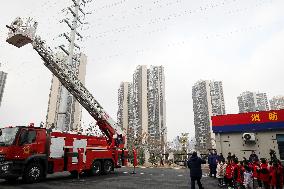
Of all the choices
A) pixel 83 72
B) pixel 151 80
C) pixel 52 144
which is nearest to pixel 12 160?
pixel 52 144

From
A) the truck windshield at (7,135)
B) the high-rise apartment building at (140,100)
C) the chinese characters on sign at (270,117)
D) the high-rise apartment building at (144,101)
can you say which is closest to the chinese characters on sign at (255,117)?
the chinese characters on sign at (270,117)

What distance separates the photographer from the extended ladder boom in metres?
15.0

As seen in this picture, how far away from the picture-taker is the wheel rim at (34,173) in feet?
39.5

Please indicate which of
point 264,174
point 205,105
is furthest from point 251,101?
point 264,174

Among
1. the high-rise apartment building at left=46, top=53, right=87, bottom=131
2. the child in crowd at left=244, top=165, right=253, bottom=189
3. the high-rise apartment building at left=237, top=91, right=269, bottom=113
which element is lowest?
the child in crowd at left=244, top=165, right=253, bottom=189

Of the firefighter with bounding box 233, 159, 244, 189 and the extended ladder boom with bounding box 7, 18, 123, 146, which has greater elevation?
the extended ladder boom with bounding box 7, 18, 123, 146

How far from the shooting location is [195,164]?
986 cm

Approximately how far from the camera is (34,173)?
39.8 ft

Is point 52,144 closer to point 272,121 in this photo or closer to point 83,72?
point 272,121

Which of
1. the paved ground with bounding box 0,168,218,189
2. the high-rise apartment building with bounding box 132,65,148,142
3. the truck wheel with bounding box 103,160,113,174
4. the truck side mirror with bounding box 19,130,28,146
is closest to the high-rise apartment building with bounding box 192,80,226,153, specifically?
the high-rise apartment building with bounding box 132,65,148,142

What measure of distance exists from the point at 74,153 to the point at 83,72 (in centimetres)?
2694

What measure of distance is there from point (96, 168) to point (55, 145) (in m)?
3.64

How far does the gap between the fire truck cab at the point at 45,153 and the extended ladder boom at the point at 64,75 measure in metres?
1.82

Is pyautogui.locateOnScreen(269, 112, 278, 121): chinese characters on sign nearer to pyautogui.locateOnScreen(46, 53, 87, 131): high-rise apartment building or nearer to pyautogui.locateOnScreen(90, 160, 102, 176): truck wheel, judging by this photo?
pyautogui.locateOnScreen(90, 160, 102, 176): truck wheel
